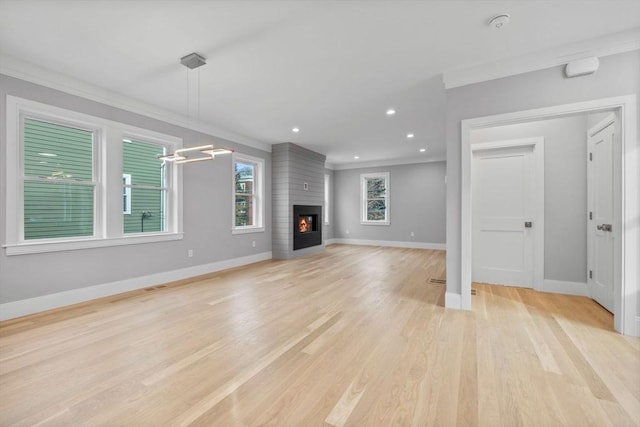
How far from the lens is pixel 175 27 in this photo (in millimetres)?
2477

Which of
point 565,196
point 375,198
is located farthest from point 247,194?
point 565,196

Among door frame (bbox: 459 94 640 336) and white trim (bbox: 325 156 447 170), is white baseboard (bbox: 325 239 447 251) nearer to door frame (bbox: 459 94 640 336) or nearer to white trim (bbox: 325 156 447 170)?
white trim (bbox: 325 156 447 170)

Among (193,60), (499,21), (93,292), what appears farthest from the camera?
(93,292)

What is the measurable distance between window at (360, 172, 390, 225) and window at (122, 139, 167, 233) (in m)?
6.50

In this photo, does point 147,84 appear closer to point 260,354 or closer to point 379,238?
point 260,354

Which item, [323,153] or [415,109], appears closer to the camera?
[415,109]

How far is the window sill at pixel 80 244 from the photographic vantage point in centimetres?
310

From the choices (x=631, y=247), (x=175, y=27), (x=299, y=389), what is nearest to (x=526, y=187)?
(x=631, y=247)

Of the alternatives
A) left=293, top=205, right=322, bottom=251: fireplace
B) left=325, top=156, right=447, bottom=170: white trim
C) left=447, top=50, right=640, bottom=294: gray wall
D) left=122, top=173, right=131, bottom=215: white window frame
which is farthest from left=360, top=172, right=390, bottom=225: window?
left=122, top=173, right=131, bottom=215: white window frame

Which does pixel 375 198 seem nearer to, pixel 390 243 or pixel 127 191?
pixel 390 243

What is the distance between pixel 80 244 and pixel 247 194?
3.33 meters

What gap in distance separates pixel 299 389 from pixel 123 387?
117cm

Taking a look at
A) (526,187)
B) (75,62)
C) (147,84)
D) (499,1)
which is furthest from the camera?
(526,187)

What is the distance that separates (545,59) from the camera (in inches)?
112
